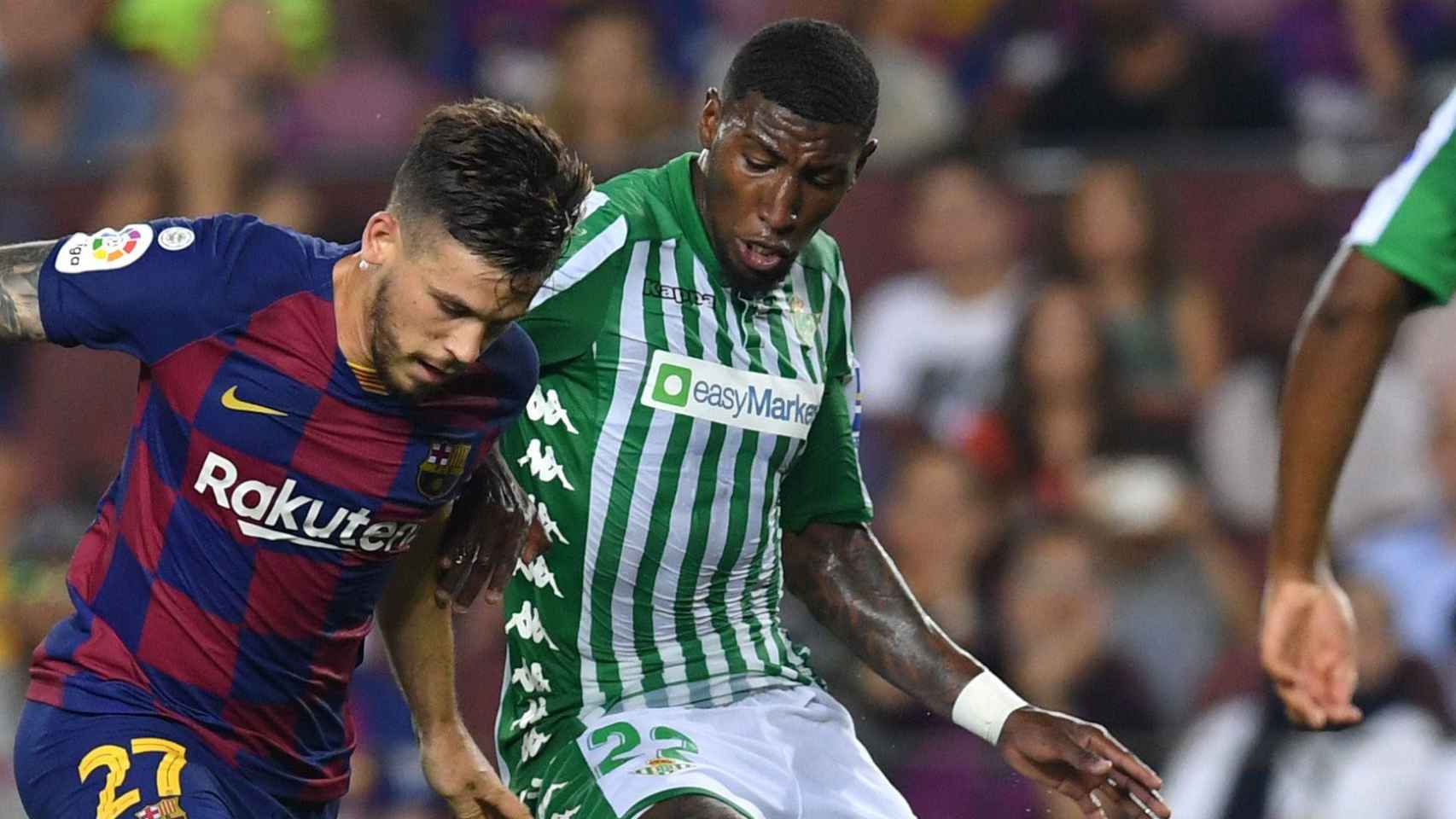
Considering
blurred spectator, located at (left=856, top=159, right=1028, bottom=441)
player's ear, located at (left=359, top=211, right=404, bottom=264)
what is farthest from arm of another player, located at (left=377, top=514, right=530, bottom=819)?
blurred spectator, located at (left=856, top=159, right=1028, bottom=441)

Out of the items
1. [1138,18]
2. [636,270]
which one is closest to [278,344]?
[636,270]

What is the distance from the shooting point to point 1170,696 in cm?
661

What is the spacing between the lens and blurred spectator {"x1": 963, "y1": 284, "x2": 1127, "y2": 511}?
706cm

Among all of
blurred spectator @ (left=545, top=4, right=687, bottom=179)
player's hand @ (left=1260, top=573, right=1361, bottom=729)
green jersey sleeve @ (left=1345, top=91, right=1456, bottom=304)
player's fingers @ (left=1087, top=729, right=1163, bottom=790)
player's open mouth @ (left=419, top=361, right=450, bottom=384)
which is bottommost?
blurred spectator @ (left=545, top=4, right=687, bottom=179)

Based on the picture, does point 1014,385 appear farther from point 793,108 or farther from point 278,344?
point 278,344

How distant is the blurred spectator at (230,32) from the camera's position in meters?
9.06

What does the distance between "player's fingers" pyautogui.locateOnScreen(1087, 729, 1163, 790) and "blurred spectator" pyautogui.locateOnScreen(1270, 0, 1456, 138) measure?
4415mm

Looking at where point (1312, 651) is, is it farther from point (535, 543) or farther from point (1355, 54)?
point (1355, 54)

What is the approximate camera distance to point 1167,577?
6844mm

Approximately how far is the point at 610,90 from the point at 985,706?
4.86 metres

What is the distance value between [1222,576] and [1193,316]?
93 cm

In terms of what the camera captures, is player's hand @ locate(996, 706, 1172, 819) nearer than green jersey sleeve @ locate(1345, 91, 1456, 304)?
No

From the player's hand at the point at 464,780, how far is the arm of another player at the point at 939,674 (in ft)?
2.62

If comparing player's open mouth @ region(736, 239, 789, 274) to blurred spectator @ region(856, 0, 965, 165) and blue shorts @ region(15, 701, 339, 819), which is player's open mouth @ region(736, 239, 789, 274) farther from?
blurred spectator @ region(856, 0, 965, 165)
